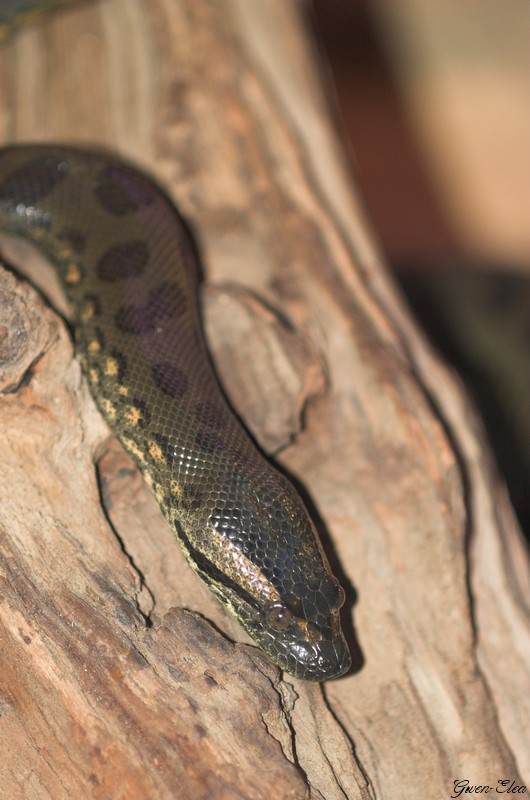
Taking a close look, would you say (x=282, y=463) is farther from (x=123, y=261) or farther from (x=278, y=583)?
(x=123, y=261)

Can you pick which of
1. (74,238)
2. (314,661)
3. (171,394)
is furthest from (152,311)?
(314,661)

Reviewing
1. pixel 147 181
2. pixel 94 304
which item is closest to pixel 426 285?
pixel 147 181

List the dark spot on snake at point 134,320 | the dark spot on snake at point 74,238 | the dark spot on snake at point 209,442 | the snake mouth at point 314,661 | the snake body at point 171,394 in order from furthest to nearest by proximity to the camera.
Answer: the dark spot on snake at point 74,238 → the dark spot on snake at point 134,320 → the dark spot on snake at point 209,442 → the snake body at point 171,394 → the snake mouth at point 314,661

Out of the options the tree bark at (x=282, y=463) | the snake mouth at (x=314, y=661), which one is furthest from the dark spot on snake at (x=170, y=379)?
Result: the snake mouth at (x=314, y=661)

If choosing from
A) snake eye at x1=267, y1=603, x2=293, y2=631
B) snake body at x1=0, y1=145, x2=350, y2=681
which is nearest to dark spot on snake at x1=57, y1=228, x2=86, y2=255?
snake body at x1=0, y1=145, x2=350, y2=681

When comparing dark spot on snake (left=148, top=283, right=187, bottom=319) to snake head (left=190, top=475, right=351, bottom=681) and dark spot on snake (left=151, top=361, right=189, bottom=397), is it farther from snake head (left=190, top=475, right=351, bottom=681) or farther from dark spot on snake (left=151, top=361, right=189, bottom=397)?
snake head (left=190, top=475, right=351, bottom=681)

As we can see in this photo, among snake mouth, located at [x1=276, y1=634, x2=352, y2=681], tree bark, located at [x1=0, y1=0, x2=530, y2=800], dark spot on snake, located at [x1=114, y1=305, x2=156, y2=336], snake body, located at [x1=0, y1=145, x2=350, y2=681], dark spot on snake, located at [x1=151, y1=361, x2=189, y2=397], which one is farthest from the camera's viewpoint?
dark spot on snake, located at [x1=114, y1=305, x2=156, y2=336]

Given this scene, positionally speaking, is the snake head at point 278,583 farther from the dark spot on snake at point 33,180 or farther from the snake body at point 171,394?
the dark spot on snake at point 33,180
